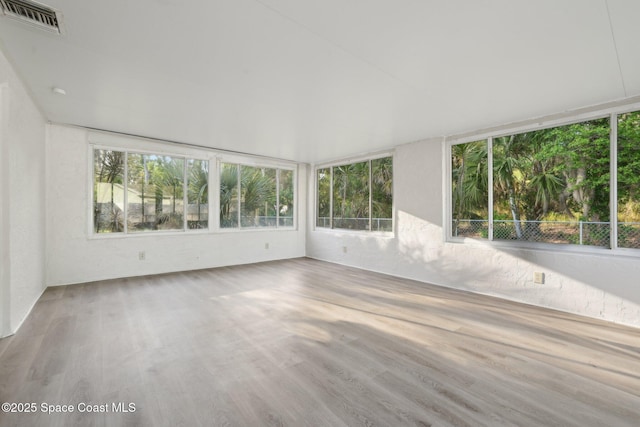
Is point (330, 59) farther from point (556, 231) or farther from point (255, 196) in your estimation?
point (255, 196)

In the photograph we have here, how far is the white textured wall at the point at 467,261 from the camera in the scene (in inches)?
121

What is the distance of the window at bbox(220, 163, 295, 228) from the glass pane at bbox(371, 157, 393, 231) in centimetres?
224

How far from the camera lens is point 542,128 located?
3.66 metres

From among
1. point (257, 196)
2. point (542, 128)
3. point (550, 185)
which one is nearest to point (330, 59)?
point (542, 128)

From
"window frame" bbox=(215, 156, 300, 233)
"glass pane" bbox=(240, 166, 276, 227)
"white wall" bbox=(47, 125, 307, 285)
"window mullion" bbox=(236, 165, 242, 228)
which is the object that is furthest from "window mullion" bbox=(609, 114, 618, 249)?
"white wall" bbox=(47, 125, 307, 285)

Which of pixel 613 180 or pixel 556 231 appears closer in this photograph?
pixel 613 180

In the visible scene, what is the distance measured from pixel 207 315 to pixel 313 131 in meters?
2.97

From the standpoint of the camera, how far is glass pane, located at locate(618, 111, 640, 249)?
120 inches

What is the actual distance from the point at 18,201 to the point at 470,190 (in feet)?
18.3

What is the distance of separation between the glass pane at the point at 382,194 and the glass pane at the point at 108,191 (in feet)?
15.2

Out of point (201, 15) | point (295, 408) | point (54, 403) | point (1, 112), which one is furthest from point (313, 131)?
point (54, 403)

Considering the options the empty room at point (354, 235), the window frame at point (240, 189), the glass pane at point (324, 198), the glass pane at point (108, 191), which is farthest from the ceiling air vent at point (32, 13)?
the glass pane at point (324, 198)

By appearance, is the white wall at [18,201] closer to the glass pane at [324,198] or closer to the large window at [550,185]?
the glass pane at [324,198]

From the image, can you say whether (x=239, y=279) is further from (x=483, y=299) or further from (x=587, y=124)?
(x=587, y=124)
